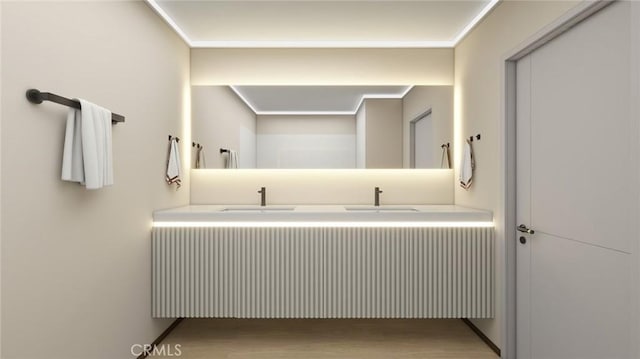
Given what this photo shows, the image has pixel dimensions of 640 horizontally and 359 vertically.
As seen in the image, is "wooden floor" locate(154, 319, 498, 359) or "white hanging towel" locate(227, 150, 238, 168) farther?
"white hanging towel" locate(227, 150, 238, 168)

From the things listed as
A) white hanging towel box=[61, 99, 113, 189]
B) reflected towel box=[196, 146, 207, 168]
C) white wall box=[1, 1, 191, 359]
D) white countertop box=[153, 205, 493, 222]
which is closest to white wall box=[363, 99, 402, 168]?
white countertop box=[153, 205, 493, 222]

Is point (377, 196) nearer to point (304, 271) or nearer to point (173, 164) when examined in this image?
point (304, 271)

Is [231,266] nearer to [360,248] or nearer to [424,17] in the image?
[360,248]

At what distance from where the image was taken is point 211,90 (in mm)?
2951

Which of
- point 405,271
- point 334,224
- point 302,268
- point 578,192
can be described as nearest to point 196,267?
point 302,268

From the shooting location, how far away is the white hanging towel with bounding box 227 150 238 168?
2977 millimetres

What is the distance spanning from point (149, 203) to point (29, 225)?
0.93 meters

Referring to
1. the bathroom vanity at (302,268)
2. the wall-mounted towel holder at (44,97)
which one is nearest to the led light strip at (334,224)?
the bathroom vanity at (302,268)

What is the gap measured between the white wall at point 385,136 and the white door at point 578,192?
106 centimetres

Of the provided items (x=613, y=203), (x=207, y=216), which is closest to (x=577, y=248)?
(x=613, y=203)

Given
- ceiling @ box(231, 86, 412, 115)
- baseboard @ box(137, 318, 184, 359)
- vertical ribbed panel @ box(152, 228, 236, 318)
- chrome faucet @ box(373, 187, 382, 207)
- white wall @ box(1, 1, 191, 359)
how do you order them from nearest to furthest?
white wall @ box(1, 1, 191, 359)
baseboard @ box(137, 318, 184, 359)
vertical ribbed panel @ box(152, 228, 236, 318)
chrome faucet @ box(373, 187, 382, 207)
ceiling @ box(231, 86, 412, 115)

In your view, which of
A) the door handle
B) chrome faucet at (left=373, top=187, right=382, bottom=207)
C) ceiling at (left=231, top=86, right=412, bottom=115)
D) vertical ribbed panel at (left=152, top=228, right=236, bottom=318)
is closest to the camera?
the door handle

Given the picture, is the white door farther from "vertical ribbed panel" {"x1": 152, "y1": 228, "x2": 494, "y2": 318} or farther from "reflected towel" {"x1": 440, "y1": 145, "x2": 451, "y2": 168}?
"reflected towel" {"x1": 440, "y1": 145, "x2": 451, "y2": 168}

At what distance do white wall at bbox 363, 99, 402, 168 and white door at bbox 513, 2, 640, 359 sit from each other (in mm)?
1065
